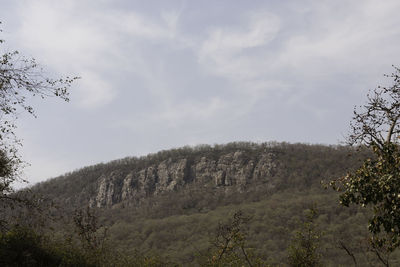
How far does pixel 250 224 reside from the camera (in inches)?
3819

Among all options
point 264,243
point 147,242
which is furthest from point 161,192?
point 264,243

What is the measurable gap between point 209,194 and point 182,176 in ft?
Result: 79.4

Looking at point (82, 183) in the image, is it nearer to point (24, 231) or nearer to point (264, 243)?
point (264, 243)

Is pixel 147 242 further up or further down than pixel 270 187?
further down

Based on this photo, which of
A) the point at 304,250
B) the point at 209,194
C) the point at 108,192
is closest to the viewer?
the point at 304,250

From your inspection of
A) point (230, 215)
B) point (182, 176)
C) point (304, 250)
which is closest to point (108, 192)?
point (182, 176)

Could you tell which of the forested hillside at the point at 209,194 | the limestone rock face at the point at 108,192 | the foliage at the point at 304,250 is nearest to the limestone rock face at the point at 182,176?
the limestone rock face at the point at 108,192

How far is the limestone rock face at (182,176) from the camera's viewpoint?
16776 centimetres

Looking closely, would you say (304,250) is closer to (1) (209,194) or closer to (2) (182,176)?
(1) (209,194)

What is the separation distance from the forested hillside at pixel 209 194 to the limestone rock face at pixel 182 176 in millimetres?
473

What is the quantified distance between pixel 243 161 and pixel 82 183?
273 ft

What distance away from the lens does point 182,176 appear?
17675 centimetres

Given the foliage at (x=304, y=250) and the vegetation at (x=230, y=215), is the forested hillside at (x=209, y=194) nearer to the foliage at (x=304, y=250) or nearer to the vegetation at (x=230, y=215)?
the vegetation at (x=230, y=215)

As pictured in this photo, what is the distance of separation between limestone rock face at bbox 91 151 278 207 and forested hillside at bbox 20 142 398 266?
0.47m
